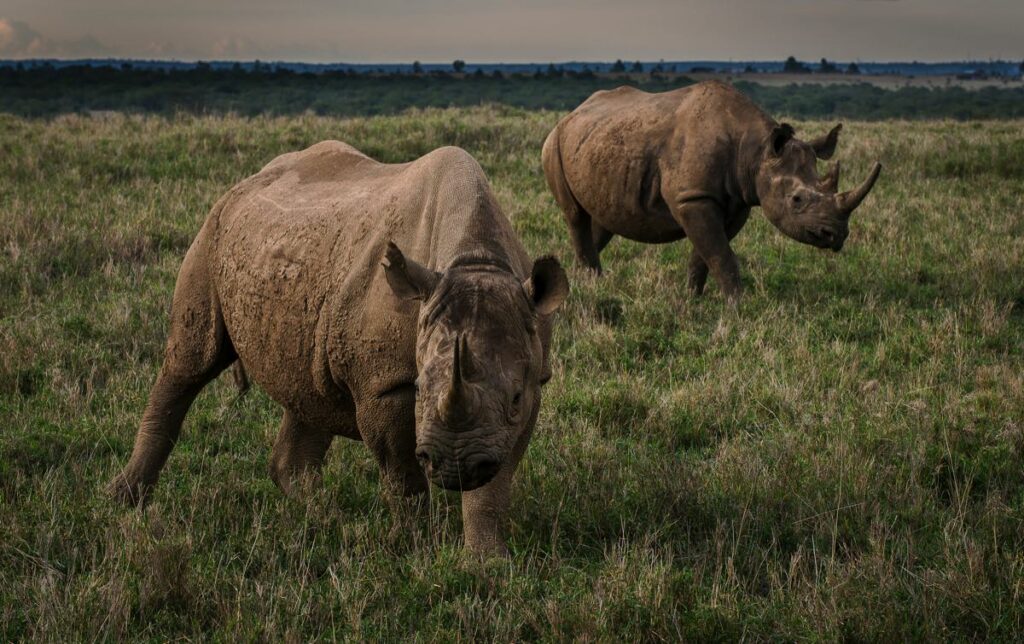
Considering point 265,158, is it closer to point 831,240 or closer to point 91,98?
point 831,240

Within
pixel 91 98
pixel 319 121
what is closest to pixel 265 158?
pixel 319 121

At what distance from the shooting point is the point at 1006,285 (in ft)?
31.7

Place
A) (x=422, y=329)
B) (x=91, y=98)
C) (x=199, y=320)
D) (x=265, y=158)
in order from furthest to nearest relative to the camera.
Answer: (x=91, y=98), (x=265, y=158), (x=199, y=320), (x=422, y=329)

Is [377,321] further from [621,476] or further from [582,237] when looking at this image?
[582,237]

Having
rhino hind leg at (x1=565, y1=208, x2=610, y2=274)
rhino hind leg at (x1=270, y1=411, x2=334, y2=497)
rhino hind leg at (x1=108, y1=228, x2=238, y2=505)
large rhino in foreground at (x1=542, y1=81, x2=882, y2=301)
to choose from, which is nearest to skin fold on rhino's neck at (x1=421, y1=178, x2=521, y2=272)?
rhino hind leg at (x1=108, y1=228, x2=238, y2=505)

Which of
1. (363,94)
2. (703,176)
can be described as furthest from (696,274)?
(363,94)

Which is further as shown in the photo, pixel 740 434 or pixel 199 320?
pixel 740 434

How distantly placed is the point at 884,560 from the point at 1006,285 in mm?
6067

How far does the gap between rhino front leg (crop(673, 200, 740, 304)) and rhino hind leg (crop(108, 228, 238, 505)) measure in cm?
500

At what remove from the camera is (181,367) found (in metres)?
5.55

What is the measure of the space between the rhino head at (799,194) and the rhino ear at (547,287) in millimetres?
5759

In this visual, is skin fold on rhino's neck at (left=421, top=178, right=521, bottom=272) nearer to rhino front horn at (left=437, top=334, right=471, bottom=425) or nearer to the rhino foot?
rhino front horn at (left=437, top=334, right=471, bottom=425)

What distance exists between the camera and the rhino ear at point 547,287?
3.89m

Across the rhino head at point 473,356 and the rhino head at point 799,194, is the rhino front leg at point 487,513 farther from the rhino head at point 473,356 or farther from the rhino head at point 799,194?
the rhino head at point 799,194
